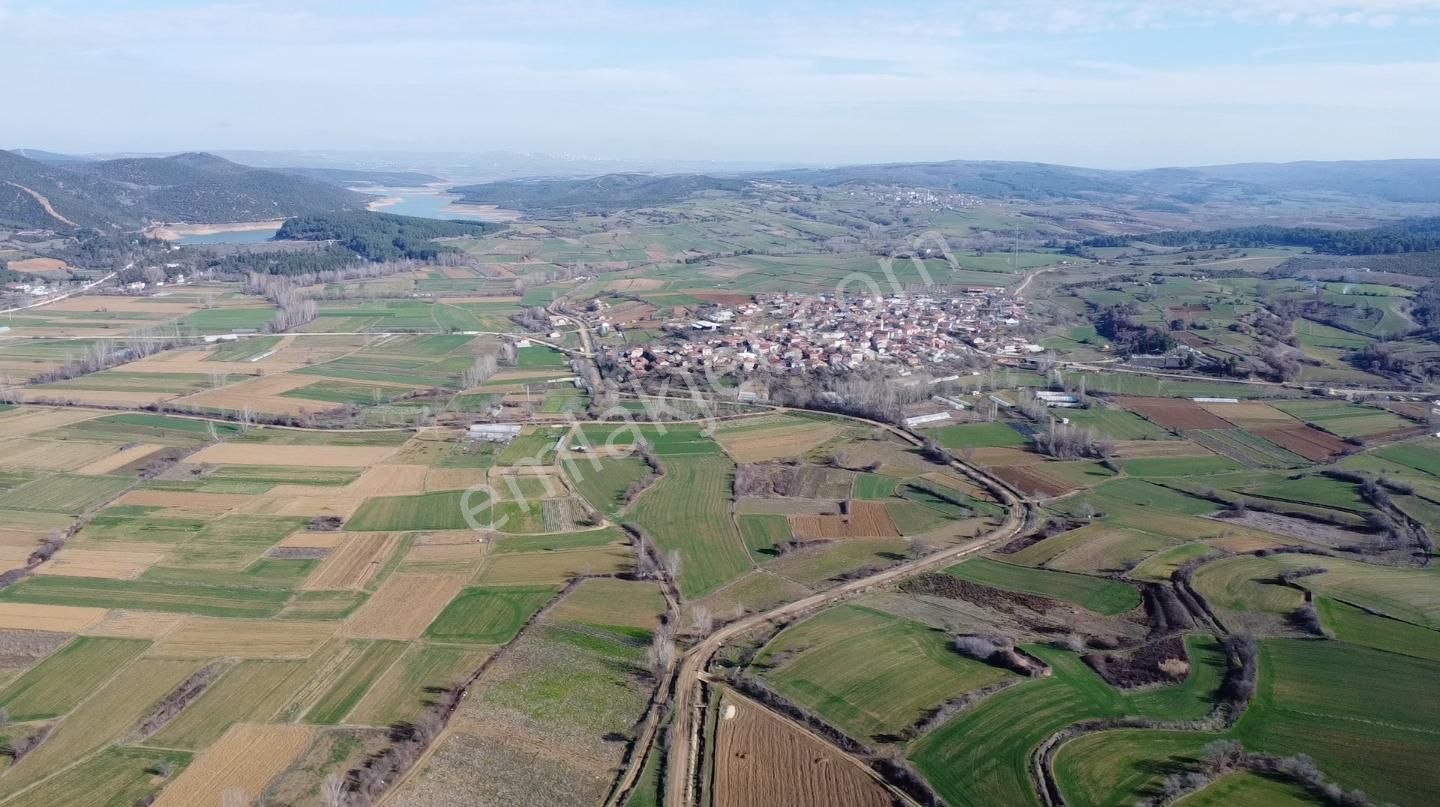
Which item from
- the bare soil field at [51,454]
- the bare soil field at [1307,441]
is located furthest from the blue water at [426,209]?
the bare soil field at [1307,441]

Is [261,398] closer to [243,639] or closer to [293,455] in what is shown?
[293,455]

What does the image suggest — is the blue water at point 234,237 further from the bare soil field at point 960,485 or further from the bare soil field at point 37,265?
the bare soil field at point 960,485

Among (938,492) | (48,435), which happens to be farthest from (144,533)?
(938,492)

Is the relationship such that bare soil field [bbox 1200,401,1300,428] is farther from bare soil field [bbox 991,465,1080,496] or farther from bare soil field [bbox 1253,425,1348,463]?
bare soil field [bbox 991,465,1080,496]

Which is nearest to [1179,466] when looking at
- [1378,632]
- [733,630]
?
[1378,632]

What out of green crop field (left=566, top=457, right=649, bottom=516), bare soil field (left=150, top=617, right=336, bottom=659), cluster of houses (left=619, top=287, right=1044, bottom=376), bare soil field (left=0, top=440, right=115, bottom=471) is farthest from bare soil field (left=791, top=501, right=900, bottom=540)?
bare soil field (left=0, top=440, right=115, bottom=471)
